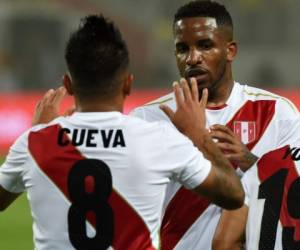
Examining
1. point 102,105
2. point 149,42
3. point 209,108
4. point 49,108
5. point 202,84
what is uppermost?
point 102,105

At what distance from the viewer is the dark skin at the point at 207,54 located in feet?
17.4

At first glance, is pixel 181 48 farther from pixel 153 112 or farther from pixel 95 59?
pixel 95 59

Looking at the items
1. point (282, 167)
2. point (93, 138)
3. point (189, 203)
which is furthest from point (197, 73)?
point (93, 138)

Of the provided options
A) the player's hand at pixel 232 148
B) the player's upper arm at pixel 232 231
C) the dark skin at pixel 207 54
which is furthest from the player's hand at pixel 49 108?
the player's upper arm at pixel 232 231

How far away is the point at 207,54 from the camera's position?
5367 mm

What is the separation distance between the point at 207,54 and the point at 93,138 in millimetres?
1686

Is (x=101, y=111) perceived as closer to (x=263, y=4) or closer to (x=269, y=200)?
(x=269, y=200)

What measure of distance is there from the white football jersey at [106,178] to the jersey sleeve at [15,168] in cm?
5

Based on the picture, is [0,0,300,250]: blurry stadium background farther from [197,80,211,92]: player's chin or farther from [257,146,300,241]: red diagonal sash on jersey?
[257,146,300,241]: red diagonal sash on jersey

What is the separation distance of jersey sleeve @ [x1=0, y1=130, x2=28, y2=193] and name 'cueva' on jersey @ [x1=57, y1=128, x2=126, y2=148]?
0.52ft

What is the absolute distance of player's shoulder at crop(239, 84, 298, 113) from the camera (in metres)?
5.30

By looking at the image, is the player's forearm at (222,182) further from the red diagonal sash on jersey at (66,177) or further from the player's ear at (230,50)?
the player's ear at (230,50)

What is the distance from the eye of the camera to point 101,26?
3.89m

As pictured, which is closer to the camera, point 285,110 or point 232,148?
point 232,148
